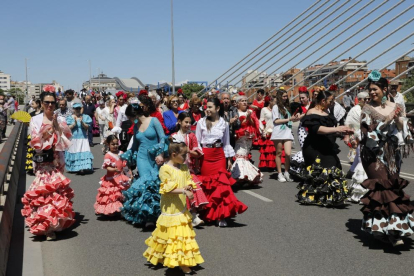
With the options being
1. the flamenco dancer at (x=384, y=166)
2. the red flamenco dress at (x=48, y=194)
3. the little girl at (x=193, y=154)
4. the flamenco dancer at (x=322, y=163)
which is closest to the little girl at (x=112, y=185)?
the red flamenco dress at (x=48, y=194)

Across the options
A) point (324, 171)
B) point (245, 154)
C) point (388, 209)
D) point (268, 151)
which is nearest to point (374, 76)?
point (388, 209)

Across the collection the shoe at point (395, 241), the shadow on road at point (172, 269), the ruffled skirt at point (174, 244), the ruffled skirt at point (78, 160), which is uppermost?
the ruffled skirt at point (78, 160)

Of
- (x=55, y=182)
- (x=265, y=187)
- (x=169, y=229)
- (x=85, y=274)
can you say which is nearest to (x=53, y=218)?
(x=55, y=182)

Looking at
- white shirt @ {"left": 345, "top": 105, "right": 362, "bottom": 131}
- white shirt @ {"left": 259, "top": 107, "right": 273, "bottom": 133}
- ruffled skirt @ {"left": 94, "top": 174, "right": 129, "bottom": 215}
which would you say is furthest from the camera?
white shirt @ {"left": 259, "top": 107, "right": 273, "bottom": 133}

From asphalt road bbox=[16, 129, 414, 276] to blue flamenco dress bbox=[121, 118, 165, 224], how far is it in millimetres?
245

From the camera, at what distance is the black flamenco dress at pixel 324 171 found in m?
8.27

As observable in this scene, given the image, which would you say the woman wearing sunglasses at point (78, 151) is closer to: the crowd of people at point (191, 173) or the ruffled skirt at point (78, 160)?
the ruffled skirt at point (78, 160)

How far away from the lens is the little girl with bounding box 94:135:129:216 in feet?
26.6

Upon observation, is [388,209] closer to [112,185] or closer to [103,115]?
[112,185]

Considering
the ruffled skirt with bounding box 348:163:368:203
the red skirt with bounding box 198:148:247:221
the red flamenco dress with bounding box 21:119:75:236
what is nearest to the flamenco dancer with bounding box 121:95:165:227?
the red skirt with bounding box 198:148:247:221

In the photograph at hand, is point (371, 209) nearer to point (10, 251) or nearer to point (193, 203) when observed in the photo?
point (193, 203)

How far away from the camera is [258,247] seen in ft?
20.9

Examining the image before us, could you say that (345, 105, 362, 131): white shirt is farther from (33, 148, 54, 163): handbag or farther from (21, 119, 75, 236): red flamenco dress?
(33, 148, 54, 163): handbag

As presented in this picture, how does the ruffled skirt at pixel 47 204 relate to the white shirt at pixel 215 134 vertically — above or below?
below
